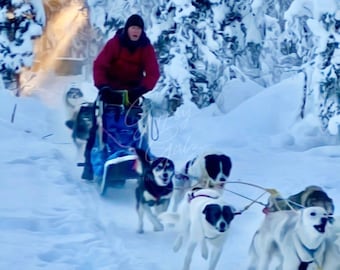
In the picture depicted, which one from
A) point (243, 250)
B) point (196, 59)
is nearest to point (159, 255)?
point (243, 250)

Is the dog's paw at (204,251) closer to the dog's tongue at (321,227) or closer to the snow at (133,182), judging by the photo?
the snow at (133,182)

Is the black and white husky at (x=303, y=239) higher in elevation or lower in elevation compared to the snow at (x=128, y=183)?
higher

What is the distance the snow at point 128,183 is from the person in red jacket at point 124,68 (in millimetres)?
923

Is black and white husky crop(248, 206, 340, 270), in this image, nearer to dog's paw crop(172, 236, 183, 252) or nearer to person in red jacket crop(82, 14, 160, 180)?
dog's paw crop(172, 236, 183, 252)

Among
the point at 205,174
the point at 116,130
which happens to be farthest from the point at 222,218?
the point at 116,130

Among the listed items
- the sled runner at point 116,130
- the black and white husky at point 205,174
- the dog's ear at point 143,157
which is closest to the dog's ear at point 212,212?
the black and white husky at point 205,174

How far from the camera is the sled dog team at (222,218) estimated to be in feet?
14.9

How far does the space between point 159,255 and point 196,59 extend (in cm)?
962

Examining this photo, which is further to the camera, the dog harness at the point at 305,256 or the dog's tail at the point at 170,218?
the dog's tail at the point at 170,218

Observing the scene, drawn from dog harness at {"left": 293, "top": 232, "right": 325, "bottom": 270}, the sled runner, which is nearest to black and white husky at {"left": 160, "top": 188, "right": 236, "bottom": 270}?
dog harness at {"left": 293, "top": 232, "right": 325, "bottom": 270}

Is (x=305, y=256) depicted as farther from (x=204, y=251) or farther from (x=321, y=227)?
(x=204, y=251)

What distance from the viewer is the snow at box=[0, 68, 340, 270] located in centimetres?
589

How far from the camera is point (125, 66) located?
27.3ft

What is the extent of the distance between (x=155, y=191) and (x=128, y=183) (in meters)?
1.79
